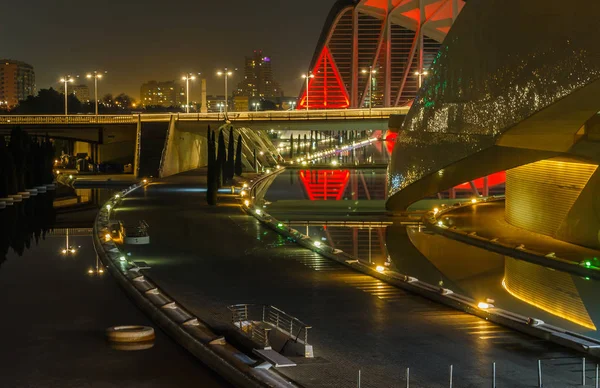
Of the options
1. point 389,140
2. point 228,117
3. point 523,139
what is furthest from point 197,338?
point 389,140

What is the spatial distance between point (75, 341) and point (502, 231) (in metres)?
14.4

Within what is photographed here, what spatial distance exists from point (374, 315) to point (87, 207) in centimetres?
1916

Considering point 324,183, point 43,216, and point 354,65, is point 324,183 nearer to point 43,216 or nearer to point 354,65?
point 43,216

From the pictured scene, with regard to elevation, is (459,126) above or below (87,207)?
above

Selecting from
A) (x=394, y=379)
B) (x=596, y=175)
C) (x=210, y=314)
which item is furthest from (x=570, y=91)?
(x=394, y=379)

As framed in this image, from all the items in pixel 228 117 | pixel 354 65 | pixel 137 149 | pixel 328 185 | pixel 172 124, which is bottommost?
pixel 328 185

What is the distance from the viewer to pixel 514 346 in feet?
38.0

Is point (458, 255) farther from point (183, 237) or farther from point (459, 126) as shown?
point (183, 237)

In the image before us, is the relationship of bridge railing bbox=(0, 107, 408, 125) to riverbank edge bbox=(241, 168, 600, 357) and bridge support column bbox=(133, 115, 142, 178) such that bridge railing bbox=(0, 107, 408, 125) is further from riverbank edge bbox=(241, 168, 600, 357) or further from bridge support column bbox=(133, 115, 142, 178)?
riverbank edge bbox=(241, 168, 600, 357)

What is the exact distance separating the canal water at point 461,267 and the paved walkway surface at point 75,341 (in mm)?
5050

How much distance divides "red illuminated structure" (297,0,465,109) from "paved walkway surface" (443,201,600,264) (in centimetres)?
5069

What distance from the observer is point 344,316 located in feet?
43.3

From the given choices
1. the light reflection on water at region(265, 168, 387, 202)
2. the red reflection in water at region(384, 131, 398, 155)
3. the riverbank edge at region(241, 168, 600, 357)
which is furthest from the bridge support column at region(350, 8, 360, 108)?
the riverbank edge at region(241, 168, 600, 357)

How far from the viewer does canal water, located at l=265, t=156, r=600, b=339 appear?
15219 mm
